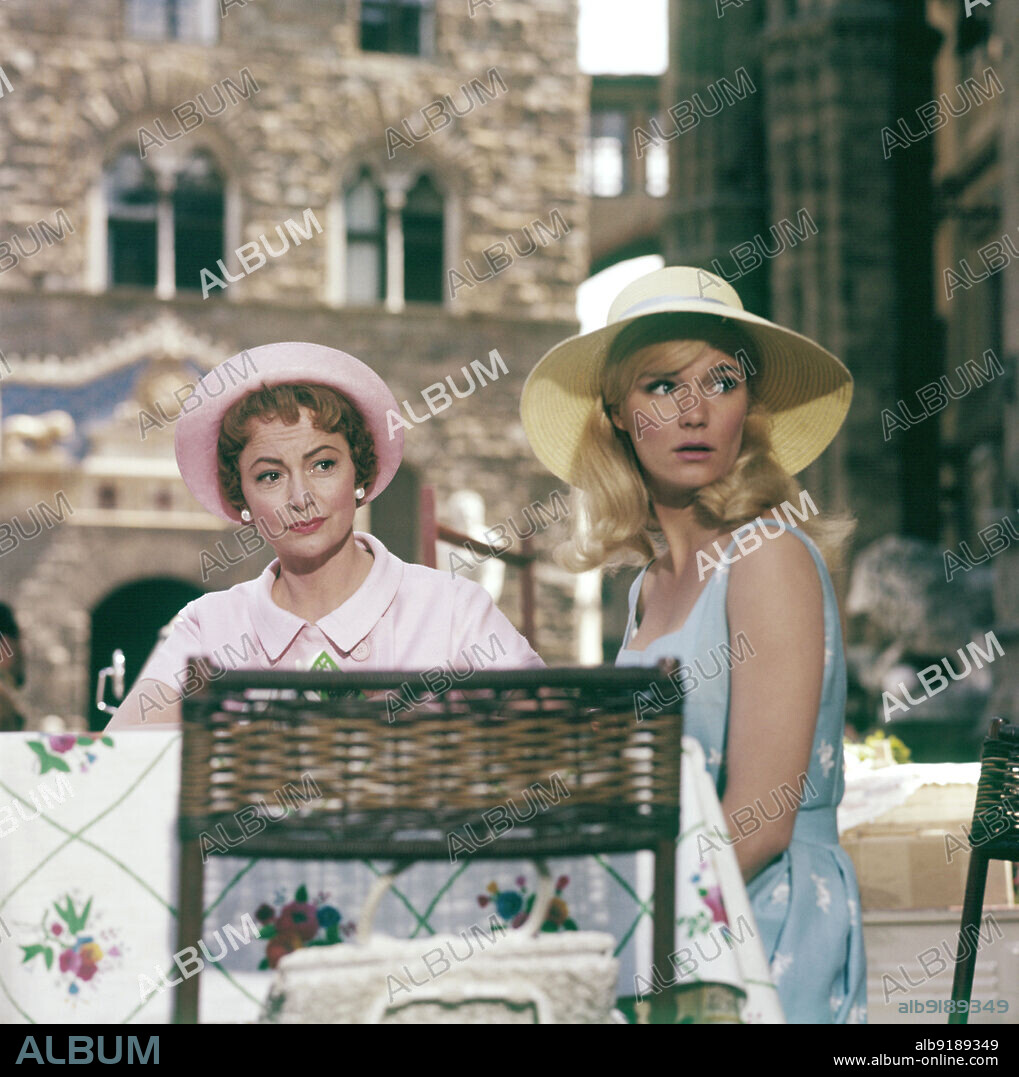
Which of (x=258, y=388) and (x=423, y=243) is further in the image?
(x=423, y=243)

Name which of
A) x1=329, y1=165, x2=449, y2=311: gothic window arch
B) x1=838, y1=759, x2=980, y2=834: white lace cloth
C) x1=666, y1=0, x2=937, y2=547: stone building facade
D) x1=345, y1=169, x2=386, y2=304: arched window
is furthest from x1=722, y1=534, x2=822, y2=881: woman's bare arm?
x1=345, y1=169, x2=386, y2=304: arched window

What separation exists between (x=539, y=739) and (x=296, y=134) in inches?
659

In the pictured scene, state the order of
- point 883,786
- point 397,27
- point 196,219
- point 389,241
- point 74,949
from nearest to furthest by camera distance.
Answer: point 74,949 < point 883,786 < point 196,219 < point 389,241 < point 397,27

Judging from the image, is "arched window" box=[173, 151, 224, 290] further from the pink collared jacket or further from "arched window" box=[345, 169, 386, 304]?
the pink collared jacket

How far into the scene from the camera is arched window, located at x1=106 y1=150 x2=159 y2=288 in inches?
668

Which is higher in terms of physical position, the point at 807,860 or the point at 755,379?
the point at 755,379

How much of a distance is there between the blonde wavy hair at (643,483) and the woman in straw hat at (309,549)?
259mm

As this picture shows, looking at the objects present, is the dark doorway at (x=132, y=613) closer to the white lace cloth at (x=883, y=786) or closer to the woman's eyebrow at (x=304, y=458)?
the white lace cloth at (x=883, y=786)

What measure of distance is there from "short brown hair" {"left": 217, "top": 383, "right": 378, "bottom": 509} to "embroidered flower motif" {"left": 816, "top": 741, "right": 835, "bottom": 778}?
104 cm

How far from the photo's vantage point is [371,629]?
2.66m

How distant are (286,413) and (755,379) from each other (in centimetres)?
86

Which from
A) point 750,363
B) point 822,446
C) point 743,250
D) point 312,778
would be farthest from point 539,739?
point 743,250

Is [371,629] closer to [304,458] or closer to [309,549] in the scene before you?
[309,549]

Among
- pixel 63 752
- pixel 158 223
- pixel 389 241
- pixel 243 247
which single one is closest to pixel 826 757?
pixel 63 752
